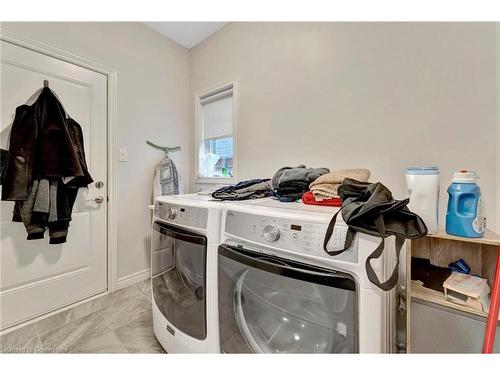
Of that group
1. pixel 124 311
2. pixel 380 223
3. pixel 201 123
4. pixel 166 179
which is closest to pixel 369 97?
pixel 380 223

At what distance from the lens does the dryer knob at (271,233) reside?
80cm

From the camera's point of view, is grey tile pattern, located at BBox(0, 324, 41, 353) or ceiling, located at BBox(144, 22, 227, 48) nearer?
grey tile pattern, located at BBox(0, 324, 41, 353)

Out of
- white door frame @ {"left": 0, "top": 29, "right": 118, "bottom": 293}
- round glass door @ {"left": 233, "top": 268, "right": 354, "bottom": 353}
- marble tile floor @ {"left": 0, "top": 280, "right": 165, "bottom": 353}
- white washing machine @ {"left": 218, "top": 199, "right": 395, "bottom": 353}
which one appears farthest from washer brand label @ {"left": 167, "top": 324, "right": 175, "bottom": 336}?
white door frame @ {"left": 0, "top": 29, "right": 118, "bottom": 293}

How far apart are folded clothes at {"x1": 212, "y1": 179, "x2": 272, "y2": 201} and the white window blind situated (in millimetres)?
1068

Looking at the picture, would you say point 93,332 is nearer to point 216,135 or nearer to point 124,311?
point 124,311

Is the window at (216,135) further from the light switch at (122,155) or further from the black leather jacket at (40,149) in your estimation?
the black leather jacket at (40,149)

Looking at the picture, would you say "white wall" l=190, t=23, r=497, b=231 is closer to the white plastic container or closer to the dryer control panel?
the white plastic container

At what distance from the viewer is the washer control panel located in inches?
40.5

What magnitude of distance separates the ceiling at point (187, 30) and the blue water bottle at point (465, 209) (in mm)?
2335

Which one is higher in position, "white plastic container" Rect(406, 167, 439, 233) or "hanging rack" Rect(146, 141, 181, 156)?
"hanging rack" Rect(146, 141, 181, 156)

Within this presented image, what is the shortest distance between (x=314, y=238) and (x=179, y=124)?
2.21m

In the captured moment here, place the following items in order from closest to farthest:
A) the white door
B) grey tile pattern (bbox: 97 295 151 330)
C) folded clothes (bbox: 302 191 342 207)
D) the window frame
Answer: folded clothes (bbox: 302 191 342 207) < the white door < grey tile pattern (bbox: 97 295 151 330) < the window frame

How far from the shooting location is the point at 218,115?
2387 mm

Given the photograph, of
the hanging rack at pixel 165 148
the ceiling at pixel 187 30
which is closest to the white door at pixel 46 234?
the hanging rack at pixel 165 148
